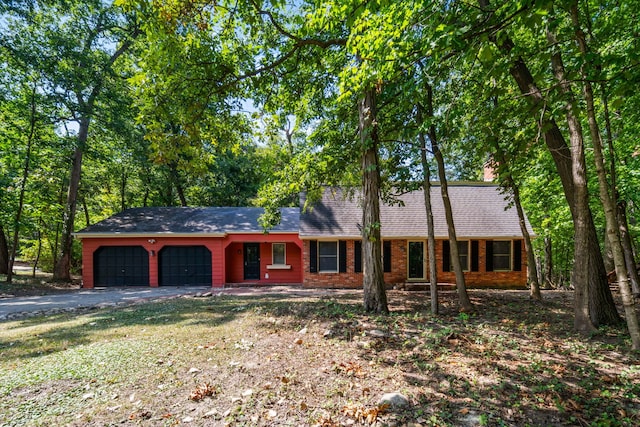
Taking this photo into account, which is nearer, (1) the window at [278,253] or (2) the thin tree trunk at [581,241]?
(2) the thin tree trunk at [581,241]

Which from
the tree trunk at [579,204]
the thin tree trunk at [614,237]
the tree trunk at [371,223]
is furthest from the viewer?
the tree trunk at [371,223]

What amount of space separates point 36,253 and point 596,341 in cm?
2585

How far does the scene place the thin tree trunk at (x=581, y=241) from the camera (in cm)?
488

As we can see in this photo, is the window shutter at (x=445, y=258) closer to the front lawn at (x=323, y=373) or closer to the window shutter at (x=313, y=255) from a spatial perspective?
the window shutter at (x=313, y=255)

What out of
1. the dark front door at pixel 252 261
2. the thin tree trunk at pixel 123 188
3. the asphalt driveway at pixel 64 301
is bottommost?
the asphalt driveway at pixel 64 301

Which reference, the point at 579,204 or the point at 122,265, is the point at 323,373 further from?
the point at 122,265

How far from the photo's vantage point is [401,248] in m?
13.4

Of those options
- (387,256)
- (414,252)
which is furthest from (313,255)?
(414,252)

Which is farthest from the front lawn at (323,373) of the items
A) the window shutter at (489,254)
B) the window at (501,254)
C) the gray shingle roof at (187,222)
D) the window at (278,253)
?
the window at (278,253)

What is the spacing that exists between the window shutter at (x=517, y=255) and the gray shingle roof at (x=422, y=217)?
1.84 feet

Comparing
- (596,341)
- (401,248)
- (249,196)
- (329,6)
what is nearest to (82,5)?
(249,196)

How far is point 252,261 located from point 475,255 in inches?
410

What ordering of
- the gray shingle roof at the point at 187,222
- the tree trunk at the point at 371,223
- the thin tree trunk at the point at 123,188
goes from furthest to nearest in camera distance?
1. the thin tree trunk at the point at 123,188
2. the gray shingle roof at the point at 187,222
3. the tree trunk at the point at 371,223

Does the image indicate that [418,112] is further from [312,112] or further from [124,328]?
[124,328]
